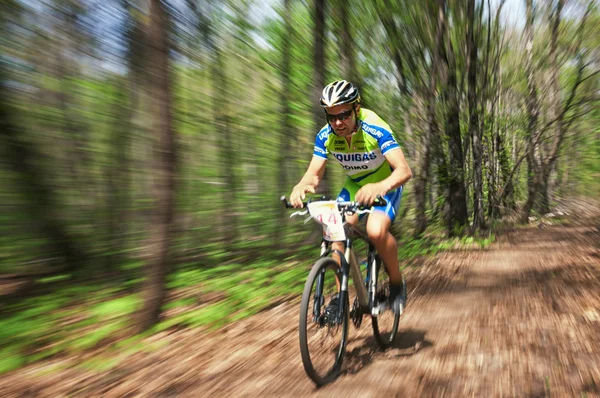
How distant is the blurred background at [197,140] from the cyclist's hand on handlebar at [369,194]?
2258 millimetres

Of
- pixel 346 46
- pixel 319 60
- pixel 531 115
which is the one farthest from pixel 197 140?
pixel 531 115

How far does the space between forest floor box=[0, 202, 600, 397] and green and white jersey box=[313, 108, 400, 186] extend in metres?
1.55

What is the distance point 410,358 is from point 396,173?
1536 millimetres

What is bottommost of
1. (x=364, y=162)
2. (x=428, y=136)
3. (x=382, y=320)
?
(x=382, y=320)

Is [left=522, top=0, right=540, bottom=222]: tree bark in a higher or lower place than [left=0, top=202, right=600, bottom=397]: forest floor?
higher

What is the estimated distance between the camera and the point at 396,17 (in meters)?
10.3

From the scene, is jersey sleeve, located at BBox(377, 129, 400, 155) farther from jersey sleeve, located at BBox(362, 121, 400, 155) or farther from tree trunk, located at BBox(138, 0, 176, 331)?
tree trunk, located at BBox(138, 0, 176, 331)

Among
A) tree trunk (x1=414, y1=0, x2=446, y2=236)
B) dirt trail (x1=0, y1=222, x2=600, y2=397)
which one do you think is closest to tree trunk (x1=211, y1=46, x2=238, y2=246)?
dirt trail (x1=0, y1=222, x2=600, y2=397)

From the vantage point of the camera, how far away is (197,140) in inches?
287

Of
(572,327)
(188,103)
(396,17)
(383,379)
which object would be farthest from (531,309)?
(396,17)

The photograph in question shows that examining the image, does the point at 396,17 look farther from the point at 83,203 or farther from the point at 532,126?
the point at 83,203

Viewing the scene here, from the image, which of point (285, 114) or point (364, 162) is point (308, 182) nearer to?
point (364, 162)

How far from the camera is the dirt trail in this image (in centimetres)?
323

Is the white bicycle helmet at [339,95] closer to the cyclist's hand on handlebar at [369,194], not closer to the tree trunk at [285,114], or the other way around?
the cyclist's hand on handlebar at [369,194]
